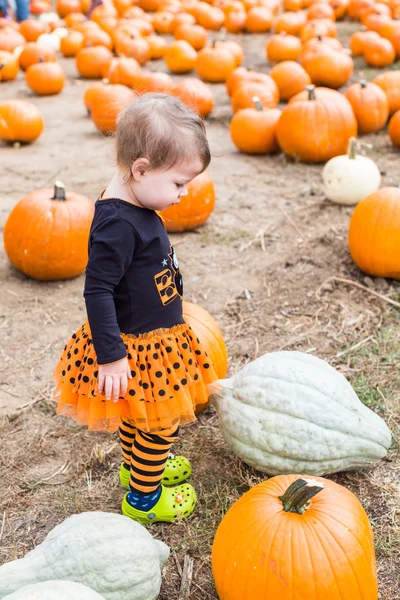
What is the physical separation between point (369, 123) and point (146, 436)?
5.46m

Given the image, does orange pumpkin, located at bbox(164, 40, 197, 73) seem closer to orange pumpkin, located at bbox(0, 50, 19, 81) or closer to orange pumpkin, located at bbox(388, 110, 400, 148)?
orange pumpkin, located at bbox(0, 50, 19, 81)

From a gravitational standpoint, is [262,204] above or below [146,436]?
below

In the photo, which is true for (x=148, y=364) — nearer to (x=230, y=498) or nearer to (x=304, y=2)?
(x=230, y=498)

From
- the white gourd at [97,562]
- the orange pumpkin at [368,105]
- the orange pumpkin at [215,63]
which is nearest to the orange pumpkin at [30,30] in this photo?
the orange pumpkin at [215,63]

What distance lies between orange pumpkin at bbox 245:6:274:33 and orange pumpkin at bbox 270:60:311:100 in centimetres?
471

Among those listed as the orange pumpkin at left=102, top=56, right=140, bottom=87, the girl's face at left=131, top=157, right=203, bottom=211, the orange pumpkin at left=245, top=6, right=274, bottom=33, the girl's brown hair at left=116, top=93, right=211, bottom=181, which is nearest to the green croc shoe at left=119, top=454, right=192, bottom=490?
the girl's face at left=131, top=157, right=203, bottom=211

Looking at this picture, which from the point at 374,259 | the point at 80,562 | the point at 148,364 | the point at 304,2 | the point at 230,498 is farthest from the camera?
the point at 304,2

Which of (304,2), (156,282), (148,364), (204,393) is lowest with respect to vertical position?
(304,2)

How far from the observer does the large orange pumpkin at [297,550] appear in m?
2.07

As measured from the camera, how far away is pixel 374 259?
4230 mm

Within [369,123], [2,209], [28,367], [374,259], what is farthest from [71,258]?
[369,123]

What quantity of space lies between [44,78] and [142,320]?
7.61 metres

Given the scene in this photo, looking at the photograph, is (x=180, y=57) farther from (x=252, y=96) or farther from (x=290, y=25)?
(x=252, y=96)

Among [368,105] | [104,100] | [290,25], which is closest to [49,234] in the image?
[104,100]
